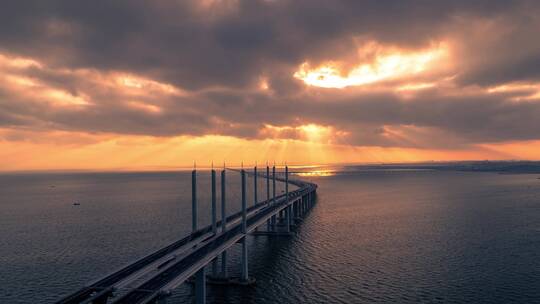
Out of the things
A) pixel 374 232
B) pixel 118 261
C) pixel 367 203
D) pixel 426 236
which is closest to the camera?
pixel 118 261

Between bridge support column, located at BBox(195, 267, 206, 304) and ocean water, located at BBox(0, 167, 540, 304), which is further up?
bridge support column, located at BBox(195, 267, 206, 304)

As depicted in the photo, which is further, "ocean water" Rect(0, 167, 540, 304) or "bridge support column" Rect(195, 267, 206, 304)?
"ocean water" Rect(0, 167, 540, 304)

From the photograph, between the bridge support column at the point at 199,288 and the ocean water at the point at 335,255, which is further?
the ocean water at the point at 335,255

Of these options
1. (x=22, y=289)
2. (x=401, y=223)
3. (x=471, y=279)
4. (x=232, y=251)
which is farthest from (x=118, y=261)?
(x=401, y=223)

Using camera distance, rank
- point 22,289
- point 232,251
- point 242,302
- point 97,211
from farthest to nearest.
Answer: point 97,211, point 232,251, point 22,289, point 242,302

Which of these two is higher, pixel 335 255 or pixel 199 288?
pixel 199 288

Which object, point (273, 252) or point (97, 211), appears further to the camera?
point (97, 211)

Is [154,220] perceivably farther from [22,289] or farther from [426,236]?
[426,236]

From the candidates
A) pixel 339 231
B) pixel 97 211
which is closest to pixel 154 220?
pixel 97 211

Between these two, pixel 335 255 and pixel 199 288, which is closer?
pixel 199 288

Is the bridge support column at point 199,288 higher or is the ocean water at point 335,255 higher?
the bridge support column at point 199,288
